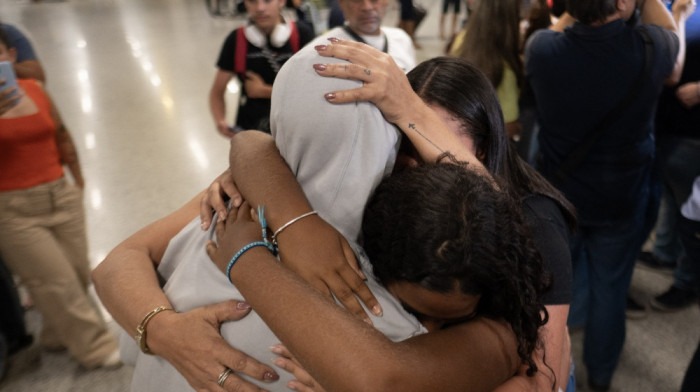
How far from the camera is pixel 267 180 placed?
86 centimetres

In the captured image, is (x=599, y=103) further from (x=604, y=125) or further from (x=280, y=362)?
(x=280, y=362)

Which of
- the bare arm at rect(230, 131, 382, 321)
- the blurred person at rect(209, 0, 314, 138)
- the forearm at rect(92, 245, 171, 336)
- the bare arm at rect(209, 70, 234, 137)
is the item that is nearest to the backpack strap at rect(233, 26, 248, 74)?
the blurred person at rect(209, 0, 314, 138)

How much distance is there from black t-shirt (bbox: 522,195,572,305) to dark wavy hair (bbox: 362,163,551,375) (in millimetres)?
210

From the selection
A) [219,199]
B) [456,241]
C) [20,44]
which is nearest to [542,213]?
[456,241]

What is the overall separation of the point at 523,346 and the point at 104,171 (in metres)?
4.28

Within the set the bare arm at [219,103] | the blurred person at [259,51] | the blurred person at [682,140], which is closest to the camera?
the blurred person at [682,140]

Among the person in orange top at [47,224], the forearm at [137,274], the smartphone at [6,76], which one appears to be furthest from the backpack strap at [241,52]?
the forearm at [137,274]

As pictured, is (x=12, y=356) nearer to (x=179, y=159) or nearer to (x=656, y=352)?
(x=179, y=159)

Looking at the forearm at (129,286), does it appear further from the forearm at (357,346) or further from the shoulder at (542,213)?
the shoulder at (542,213)

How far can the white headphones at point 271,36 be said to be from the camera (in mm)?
2529

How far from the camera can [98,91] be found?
631cm

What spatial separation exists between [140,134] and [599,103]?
454 cm

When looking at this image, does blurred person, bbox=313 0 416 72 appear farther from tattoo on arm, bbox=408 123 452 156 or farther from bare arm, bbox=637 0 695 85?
tattoo on arm, bbox=408 123 452 156

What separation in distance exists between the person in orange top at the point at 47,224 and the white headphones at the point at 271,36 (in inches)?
40.3
